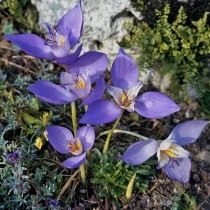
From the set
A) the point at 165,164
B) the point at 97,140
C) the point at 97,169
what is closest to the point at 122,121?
the point at 97,140

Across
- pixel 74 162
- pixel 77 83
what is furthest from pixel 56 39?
pixel 74 162

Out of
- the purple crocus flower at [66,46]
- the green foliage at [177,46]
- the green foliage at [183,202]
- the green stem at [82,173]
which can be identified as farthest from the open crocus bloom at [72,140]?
the green foliage at [177,46]

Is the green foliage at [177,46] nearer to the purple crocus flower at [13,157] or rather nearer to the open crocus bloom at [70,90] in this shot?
the open crocus bloom at [70,90]

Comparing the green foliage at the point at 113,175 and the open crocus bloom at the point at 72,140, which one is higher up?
the open crocus bloom at the point at 72,140

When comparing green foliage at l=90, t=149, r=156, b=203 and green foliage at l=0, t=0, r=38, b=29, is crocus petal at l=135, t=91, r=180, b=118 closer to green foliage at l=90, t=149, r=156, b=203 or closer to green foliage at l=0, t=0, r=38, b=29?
green foliage at l=90, t=149, r=156, b=203

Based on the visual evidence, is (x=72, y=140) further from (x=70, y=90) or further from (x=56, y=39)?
(x=56, y=39)

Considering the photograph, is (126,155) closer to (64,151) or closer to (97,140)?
(64,151)

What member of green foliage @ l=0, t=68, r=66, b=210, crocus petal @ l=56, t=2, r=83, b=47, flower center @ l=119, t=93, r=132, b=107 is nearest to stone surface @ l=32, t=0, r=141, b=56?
green foliage @ l=0, t=68, r=66, b=210
